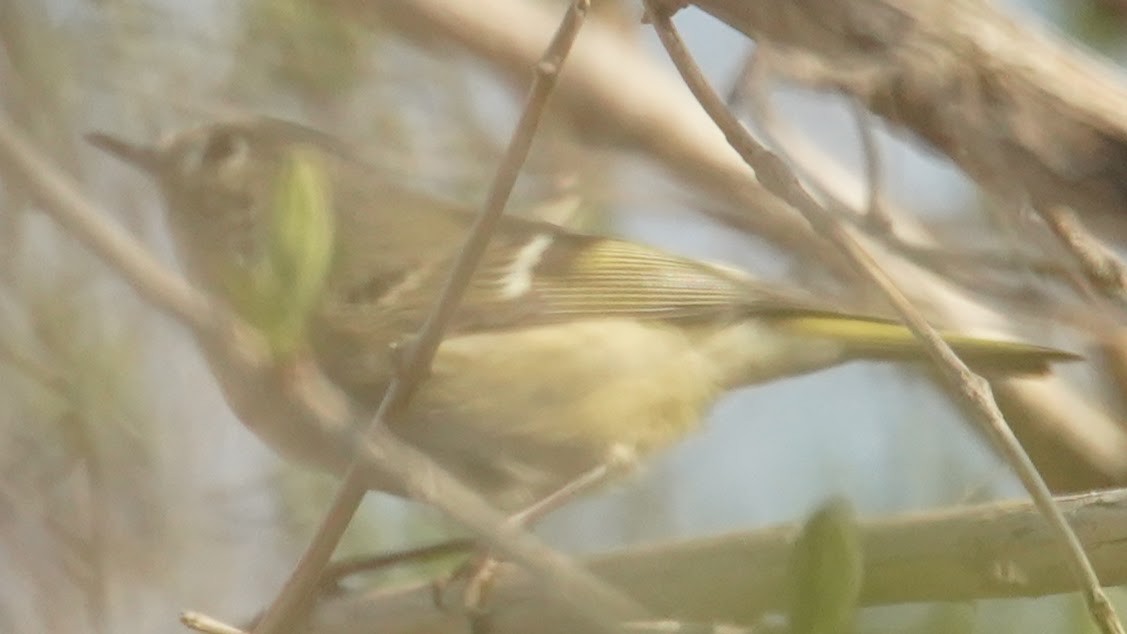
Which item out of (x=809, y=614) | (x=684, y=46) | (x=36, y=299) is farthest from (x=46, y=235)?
(x=809, y=614)

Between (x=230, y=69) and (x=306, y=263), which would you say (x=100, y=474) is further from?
(x=306, y=263)

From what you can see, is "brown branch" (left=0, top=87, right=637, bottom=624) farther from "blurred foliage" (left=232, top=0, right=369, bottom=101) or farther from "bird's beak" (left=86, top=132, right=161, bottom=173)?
"blurred foliage" (left=232, top=0, right=369, bottom=101)

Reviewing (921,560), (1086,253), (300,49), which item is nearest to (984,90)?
(1086,253)

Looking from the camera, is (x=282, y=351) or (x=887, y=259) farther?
(x=887, y=259)

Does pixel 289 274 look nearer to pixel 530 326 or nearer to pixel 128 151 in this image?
pixel 128 151

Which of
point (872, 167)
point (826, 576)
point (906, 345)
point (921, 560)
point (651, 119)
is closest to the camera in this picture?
point (826, 576)
